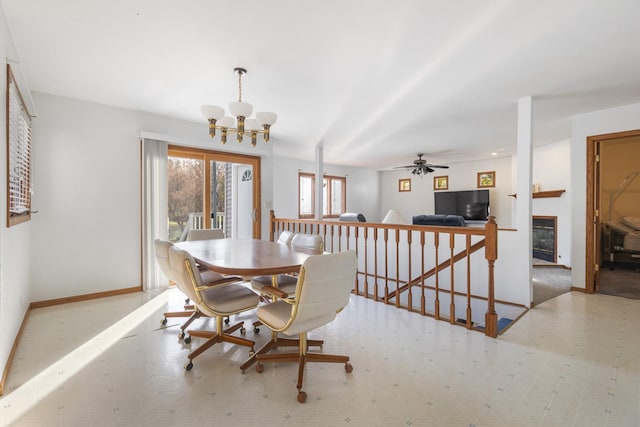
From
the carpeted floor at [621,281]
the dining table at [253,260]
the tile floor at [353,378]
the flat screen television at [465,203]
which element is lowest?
the tile floor at [353,378]

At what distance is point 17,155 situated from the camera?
2.47m

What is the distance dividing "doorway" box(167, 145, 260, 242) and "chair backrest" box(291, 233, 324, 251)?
219cm

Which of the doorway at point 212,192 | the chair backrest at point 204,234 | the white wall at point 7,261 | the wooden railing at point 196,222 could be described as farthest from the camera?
the wooden railing at point 196,222

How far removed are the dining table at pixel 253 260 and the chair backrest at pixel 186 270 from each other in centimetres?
11

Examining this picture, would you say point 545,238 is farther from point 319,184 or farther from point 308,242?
point 308,242

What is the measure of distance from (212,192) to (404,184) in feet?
21.0

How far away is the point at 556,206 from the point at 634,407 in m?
4.89

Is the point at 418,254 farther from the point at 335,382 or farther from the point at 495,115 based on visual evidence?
the point at 335,382

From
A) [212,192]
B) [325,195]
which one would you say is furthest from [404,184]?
[212,192]

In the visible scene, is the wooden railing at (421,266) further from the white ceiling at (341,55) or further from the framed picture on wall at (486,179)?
the framed picture on wall at (486,179)

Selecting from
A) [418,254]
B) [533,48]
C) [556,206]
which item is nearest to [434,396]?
[533,48]

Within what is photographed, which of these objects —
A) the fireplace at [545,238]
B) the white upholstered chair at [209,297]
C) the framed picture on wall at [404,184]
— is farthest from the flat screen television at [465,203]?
the white upholstered chair at [209,297]

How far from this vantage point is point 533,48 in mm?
2324

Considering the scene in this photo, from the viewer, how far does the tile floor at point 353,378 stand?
1.58 meters
